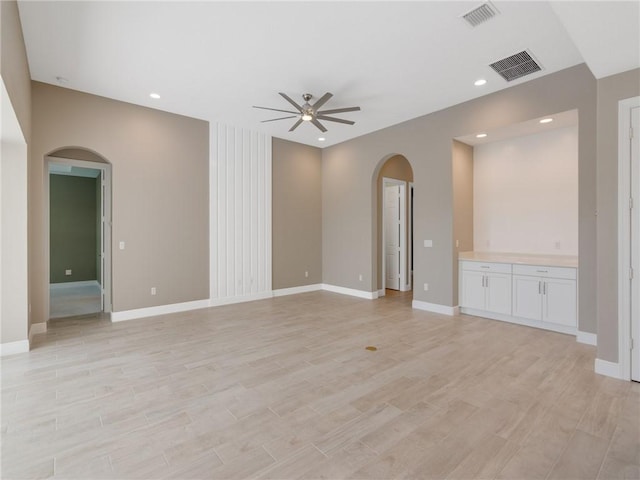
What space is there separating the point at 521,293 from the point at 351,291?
336 cm

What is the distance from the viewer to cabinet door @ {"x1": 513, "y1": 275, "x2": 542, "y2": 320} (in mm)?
4441

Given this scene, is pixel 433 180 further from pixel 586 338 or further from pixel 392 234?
pixel 586 338

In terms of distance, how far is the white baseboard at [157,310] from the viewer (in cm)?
500

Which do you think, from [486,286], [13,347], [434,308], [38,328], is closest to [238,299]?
[38,328]

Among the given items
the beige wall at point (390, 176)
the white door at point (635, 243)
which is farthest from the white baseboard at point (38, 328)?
the white door at point (635, 243)

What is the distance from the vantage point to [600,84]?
304cm

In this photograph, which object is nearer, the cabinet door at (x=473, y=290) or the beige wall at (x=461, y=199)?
the cabinet door at (x=473, y=290)

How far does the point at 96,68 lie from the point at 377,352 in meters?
4.95

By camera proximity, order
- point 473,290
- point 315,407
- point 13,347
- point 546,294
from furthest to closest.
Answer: point 473,290 < point 546,294 < point 13,347 < point 315,407

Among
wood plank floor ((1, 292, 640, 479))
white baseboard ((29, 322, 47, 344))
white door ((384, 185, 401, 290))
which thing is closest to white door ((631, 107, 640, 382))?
wood plank floor ((1, 292, 640, 479))

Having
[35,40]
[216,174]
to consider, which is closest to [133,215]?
[216,174]

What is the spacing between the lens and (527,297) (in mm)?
4547

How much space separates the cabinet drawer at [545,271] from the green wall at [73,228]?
10.1 meters

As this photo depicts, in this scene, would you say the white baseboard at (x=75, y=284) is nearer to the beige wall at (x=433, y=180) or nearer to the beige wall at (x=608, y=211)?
the beige wall at (x=433, y=180)
